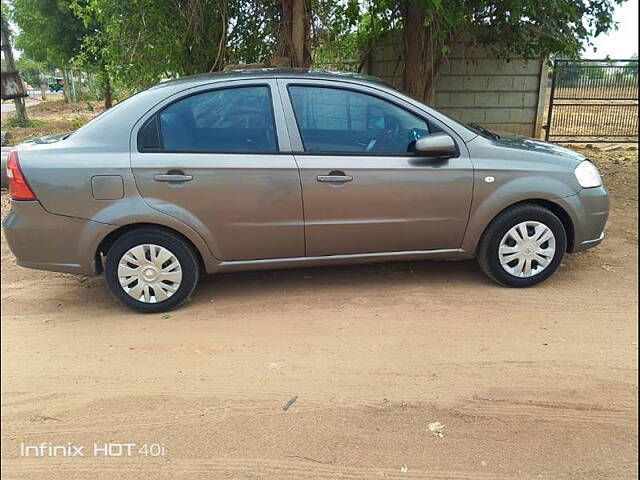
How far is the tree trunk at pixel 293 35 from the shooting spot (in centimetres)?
632

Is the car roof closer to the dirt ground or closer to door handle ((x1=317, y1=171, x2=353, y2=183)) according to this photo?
door handle ((x1=317, y1=171, x2=353, y2=183))

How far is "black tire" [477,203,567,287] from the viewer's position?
4137mm

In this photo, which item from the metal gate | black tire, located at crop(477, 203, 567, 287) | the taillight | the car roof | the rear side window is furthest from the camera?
the metal gate

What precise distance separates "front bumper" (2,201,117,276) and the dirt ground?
453 mm

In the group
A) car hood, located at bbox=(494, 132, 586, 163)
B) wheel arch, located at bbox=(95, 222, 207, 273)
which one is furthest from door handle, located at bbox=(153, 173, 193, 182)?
car hood, located at bbox=(494, 132, 586, 163)

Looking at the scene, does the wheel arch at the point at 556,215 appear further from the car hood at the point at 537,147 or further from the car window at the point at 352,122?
the car window at the point at 352,122

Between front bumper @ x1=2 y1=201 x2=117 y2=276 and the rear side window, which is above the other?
the rear side window

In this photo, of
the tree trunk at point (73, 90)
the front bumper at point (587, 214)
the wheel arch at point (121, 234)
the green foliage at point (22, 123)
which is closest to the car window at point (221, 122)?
the wheel arch at point (121, 234)

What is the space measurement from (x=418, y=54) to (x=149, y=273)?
5.33m

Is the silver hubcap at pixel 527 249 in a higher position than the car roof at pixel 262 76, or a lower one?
lower

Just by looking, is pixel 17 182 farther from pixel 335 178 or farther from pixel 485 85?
pixel 485 85

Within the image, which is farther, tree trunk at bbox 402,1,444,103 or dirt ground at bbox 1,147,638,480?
tree trunk at bbox 402,1,444,103

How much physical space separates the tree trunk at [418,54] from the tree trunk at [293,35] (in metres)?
1.52

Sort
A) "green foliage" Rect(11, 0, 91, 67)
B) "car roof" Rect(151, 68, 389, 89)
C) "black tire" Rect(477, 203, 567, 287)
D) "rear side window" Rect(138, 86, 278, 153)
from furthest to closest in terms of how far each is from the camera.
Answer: "green foliage" Rect(11, 0, 91, 67) < "black tire" Rect(477, 203, 567, 287) < "car roof" Rect(151, 68, 389, 89) < "rear side window" Rect(138, 86, 278, 153)
